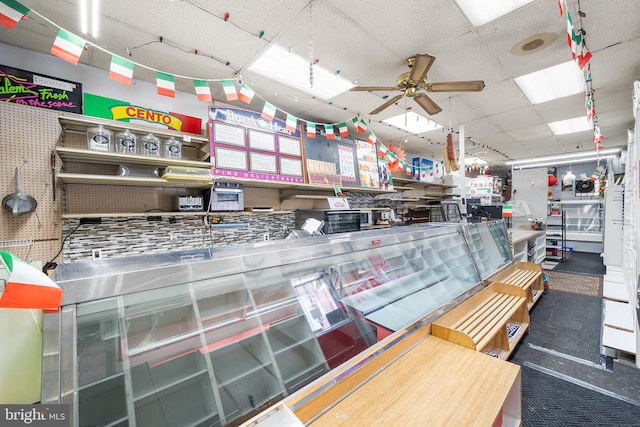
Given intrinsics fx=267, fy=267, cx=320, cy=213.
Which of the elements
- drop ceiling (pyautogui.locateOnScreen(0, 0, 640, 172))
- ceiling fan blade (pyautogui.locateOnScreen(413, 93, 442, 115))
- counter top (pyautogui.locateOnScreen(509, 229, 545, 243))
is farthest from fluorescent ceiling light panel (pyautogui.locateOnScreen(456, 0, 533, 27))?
counter top (pyautogui.locateOnScreen(509, 229, 545, 243))

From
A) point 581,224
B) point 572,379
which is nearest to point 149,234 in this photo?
point 572,379

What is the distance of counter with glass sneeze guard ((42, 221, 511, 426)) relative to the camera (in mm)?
747

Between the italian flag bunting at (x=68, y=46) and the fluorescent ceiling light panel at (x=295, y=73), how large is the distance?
5.23 feet

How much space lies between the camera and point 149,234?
123 inches

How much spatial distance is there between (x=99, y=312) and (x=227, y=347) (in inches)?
17.3

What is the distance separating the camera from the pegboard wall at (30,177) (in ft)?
7.51

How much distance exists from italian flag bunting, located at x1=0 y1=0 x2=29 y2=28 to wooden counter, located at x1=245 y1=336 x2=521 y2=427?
2.46 metres

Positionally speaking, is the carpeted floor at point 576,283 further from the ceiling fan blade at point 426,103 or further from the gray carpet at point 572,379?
the ceiling fan blade at point 426,103

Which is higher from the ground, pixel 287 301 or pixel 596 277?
pixel 287 301

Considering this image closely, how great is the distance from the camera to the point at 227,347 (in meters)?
1.03

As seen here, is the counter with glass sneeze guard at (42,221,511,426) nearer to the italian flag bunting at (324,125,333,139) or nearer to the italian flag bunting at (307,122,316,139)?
the italian flag bunting at (307,122,316,139)

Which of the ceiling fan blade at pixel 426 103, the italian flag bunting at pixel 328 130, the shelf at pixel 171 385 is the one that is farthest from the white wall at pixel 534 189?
the shelf at pixel 171 385

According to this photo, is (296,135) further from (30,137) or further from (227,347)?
(227,347)

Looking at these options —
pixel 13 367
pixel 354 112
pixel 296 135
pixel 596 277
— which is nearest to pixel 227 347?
pixel 13 367
